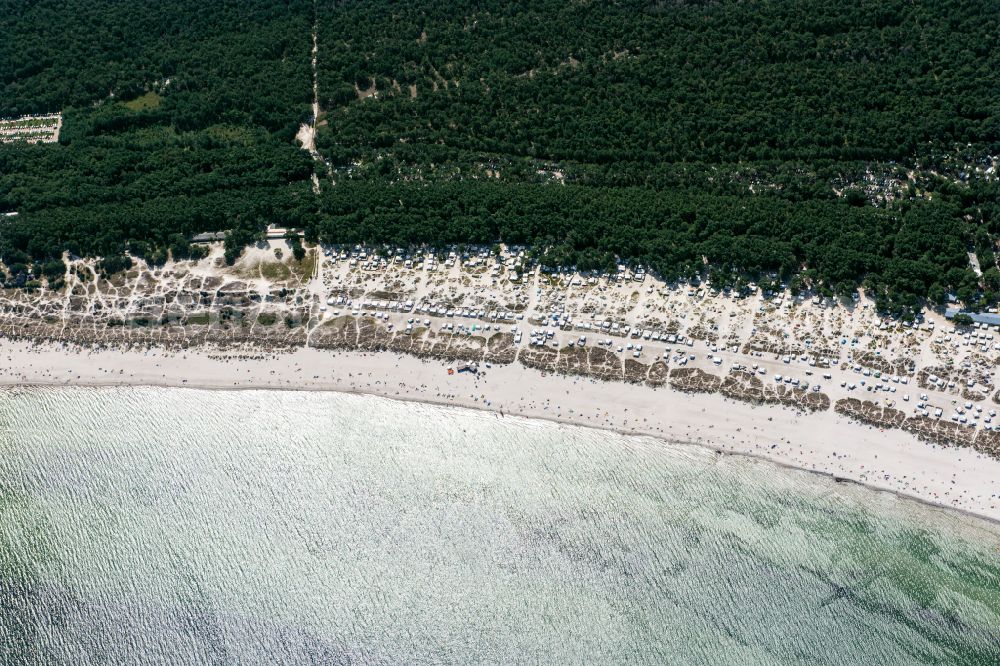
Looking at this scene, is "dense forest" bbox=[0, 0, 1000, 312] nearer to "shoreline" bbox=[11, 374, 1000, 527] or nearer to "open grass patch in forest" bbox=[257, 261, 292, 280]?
"open grass patch in forest" bbox=[257, 261, 292, 280]

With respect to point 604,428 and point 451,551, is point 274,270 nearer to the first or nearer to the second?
point 451,551

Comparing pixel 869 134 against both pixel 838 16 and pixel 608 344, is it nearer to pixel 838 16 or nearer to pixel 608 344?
pixel 838 16

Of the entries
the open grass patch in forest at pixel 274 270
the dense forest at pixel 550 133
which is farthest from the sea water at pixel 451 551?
the dense forest at pixel 550 133

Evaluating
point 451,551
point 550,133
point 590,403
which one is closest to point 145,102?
point 550,133

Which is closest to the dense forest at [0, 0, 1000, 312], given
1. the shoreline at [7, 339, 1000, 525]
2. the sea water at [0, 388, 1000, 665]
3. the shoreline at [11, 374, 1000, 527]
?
the shoreline at [7, 339, 1000, 525]

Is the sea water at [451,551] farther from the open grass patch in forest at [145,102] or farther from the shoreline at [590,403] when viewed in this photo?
the open grass patch in forest at [145,102]

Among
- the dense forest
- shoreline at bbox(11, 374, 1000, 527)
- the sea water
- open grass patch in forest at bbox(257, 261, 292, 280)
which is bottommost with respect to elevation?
the sea water
